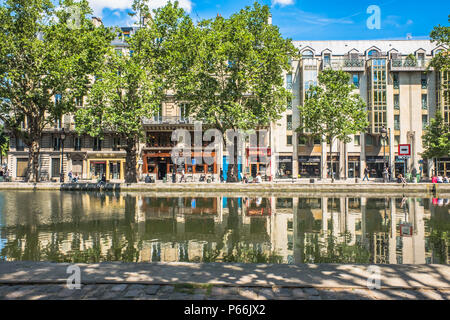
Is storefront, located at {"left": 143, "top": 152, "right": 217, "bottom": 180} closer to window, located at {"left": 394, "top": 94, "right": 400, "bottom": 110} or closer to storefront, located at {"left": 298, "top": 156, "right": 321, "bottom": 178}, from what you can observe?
storefront, located at {"left": 298, "top": 156, "right": 321, "bottom": 178}

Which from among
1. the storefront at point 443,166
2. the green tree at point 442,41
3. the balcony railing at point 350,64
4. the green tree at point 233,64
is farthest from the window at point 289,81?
the green tree at point 442,41

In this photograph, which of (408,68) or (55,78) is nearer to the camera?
(55,78)

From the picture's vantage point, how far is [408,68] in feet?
146

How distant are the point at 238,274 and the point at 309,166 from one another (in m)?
→ 41.8

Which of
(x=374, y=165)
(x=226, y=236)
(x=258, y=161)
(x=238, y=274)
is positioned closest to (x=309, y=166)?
(x=258, y=161)

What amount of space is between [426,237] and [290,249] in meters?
4.60

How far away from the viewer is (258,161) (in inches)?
1678

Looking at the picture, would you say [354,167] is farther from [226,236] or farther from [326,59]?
[226,236]

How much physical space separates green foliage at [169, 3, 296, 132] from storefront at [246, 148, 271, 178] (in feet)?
41.7

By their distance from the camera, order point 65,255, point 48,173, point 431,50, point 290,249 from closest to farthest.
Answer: point 65,255 → point 290,249 → point 48,173 → point 431,50

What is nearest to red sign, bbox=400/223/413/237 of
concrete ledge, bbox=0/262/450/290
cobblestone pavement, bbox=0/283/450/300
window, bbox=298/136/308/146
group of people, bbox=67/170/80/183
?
concrete ledge, bbox=0/262/450/290

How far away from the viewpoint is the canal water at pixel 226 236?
7.48m

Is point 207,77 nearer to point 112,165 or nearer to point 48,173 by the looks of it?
point 112,165
